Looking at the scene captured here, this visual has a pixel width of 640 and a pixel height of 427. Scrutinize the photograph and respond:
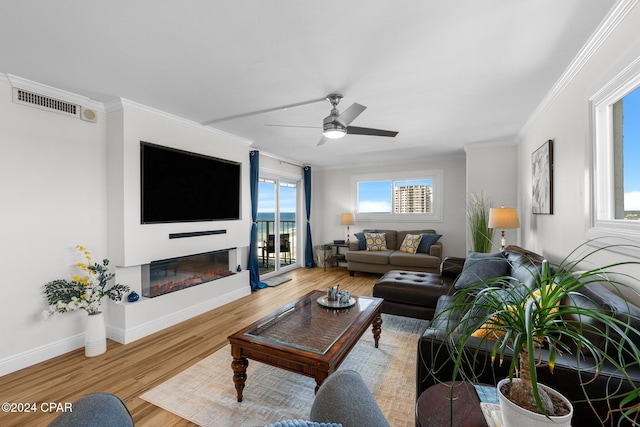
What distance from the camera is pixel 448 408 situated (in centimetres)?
112

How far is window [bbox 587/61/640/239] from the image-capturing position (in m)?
1.69

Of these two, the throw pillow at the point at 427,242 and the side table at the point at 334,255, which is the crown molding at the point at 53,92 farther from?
the throw pillow at the point at 427,242

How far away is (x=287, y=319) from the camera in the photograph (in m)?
2.37

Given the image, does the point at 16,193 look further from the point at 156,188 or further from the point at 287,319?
the point at 287,319

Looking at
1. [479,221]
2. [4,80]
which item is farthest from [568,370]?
[4,80]

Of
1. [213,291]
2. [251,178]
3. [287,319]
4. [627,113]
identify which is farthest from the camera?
[251,178]

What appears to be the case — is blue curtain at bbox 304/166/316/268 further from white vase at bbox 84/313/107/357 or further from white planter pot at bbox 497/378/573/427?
white planter pot at bbox 497/378/573/427

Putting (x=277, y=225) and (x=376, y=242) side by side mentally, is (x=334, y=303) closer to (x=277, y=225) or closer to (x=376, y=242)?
(x=376, y=242)

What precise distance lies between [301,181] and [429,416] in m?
5.87

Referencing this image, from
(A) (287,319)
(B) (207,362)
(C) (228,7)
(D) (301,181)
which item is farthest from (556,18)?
(D) (301,181)

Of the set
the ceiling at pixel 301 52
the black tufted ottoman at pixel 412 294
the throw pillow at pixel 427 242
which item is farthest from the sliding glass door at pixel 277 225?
the black tufted ottoman at pixel 412 294

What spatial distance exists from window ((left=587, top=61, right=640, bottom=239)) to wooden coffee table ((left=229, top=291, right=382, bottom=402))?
176cm

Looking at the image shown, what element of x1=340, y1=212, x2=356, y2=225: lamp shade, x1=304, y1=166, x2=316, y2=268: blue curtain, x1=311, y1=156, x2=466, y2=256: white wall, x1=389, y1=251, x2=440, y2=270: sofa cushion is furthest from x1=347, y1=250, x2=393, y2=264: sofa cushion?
x1=304, y1=166, x2=316, y2=268: blue curtain

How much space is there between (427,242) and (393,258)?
2.64 ft
